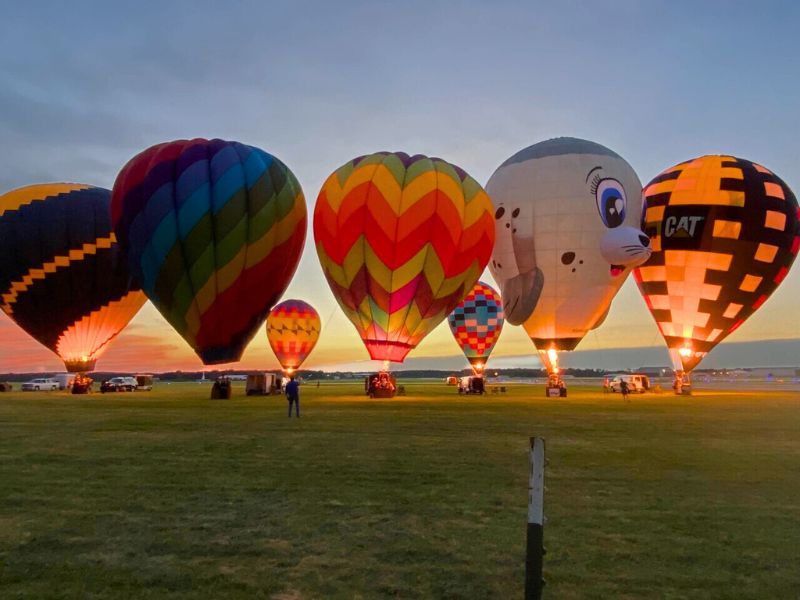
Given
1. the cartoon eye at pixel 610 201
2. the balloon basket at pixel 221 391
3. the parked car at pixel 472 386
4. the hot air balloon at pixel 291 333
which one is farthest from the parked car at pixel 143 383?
the cartoon eye at pixel 610 201

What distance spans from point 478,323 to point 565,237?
56.3ft

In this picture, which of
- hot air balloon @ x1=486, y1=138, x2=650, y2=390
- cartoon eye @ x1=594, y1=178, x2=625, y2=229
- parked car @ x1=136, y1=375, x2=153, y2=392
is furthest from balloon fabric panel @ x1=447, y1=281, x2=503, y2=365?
parked car @ x1=136, y1=375, x2=153, y2=392

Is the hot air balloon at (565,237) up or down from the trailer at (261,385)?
up

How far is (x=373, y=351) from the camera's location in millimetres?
23156

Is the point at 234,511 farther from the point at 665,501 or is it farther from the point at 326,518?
the point at 665,501

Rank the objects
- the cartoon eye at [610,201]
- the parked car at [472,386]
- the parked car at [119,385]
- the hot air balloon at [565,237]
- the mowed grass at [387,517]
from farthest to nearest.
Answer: the parked car at [119,385], the parked car at [472,386], the cartoon eye at [610,201], the hot air balloon at [565,237], the mowed grass at [387,517]

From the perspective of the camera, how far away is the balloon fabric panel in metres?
41.2

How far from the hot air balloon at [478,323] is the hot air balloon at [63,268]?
20.9 meters

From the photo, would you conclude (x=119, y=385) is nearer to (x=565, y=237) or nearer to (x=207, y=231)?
(x=207, y=231)

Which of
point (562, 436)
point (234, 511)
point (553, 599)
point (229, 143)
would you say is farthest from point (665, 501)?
point (229, 143)

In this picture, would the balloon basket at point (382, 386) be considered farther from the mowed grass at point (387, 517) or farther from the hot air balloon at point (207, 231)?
the mowed grass at point (387, 517)

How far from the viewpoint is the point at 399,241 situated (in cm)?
2128

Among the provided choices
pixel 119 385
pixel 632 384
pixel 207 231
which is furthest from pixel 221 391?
pixel 632 384

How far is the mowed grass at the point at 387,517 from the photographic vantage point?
4.30m
